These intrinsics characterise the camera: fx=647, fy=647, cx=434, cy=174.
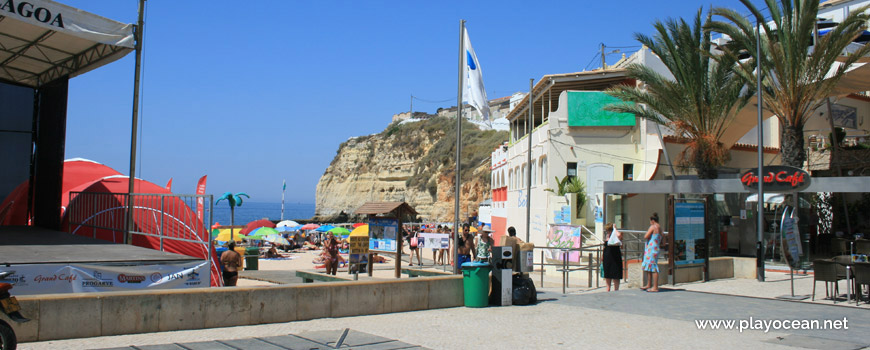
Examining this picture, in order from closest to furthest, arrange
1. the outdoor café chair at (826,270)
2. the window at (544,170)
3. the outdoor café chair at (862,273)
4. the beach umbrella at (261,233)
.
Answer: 1. the outdoor café chair at (862,273)
2. the outdoor café chair at (826,270)
3. the window at (544,170)
4. the beach umbrella at (261,233)

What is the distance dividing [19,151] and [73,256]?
8.53 m

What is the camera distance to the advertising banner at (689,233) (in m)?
13.7

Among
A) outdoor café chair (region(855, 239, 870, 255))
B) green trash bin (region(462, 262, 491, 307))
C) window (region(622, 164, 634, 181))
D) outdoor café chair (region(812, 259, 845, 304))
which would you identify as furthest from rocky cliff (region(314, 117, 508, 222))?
outdoor café chair (region(812, 259, 845, 304))

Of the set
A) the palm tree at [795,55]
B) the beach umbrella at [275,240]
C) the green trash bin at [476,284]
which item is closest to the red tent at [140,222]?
the green trash bin at [476,284]

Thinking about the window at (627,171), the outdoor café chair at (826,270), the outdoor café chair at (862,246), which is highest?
the window at (627,171)

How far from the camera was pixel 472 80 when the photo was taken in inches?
540

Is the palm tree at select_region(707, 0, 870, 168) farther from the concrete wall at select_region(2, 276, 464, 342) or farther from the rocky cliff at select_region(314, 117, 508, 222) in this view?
the rocky cliff at select_region(314, 117, 508, 222)

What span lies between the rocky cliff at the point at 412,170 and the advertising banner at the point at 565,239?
43452 millimetres

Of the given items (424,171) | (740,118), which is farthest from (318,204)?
(740,118)

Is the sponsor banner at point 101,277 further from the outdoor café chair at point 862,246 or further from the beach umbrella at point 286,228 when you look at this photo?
the beach umbrella at point 286,228

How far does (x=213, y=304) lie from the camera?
28.3 ft
